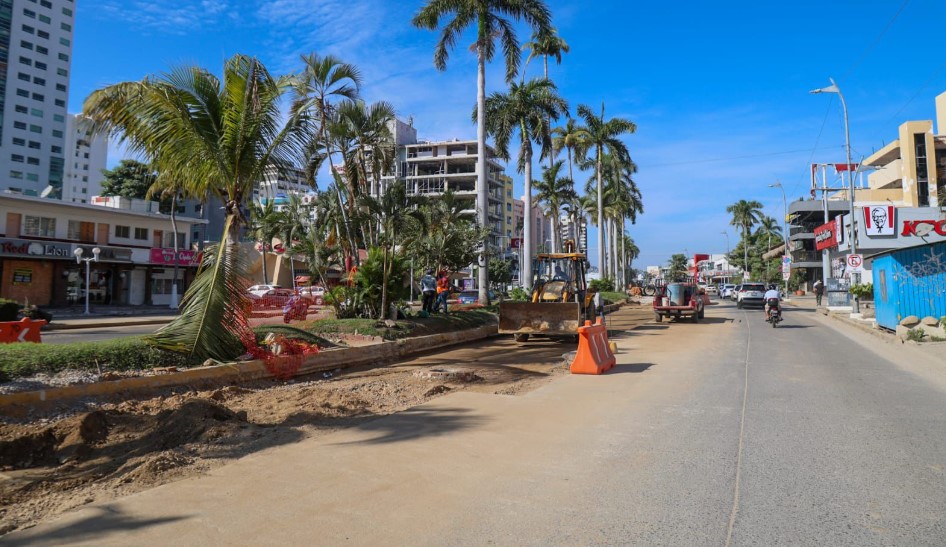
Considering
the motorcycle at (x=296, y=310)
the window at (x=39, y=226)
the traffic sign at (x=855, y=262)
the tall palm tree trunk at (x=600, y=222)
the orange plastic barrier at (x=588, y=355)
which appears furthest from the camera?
the tall palm tree trunk at (x=600, y=222)

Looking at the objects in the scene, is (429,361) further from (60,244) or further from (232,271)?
(60,244)

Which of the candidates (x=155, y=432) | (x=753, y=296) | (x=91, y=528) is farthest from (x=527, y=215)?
(x=91, y=528)

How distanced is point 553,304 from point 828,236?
45.9 m

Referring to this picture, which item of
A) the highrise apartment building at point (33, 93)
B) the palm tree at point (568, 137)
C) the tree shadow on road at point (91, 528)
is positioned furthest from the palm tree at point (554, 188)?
the highrise apartment building at point (33, 93)

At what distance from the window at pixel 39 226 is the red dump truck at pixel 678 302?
3456cm

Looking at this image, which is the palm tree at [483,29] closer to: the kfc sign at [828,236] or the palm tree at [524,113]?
the palm tree at [524,113]

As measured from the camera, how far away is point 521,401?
8414 mm

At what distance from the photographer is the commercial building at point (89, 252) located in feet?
106

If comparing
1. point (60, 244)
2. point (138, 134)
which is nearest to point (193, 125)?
point (138, 134)

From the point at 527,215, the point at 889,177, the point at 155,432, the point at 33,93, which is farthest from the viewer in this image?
the point at 33,93

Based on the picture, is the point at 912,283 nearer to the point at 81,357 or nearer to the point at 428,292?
the point at 428,292

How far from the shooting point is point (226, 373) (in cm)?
952

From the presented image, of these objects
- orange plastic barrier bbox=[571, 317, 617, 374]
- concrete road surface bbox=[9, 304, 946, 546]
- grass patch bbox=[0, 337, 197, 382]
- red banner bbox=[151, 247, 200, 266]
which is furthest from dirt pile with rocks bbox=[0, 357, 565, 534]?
red banner bbox=[151, 247, 200, 266]

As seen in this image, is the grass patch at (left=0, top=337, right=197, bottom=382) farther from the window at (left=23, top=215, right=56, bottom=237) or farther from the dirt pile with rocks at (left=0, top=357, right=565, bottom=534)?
the window at (left=23, top=215, right=56, bottom=237)
